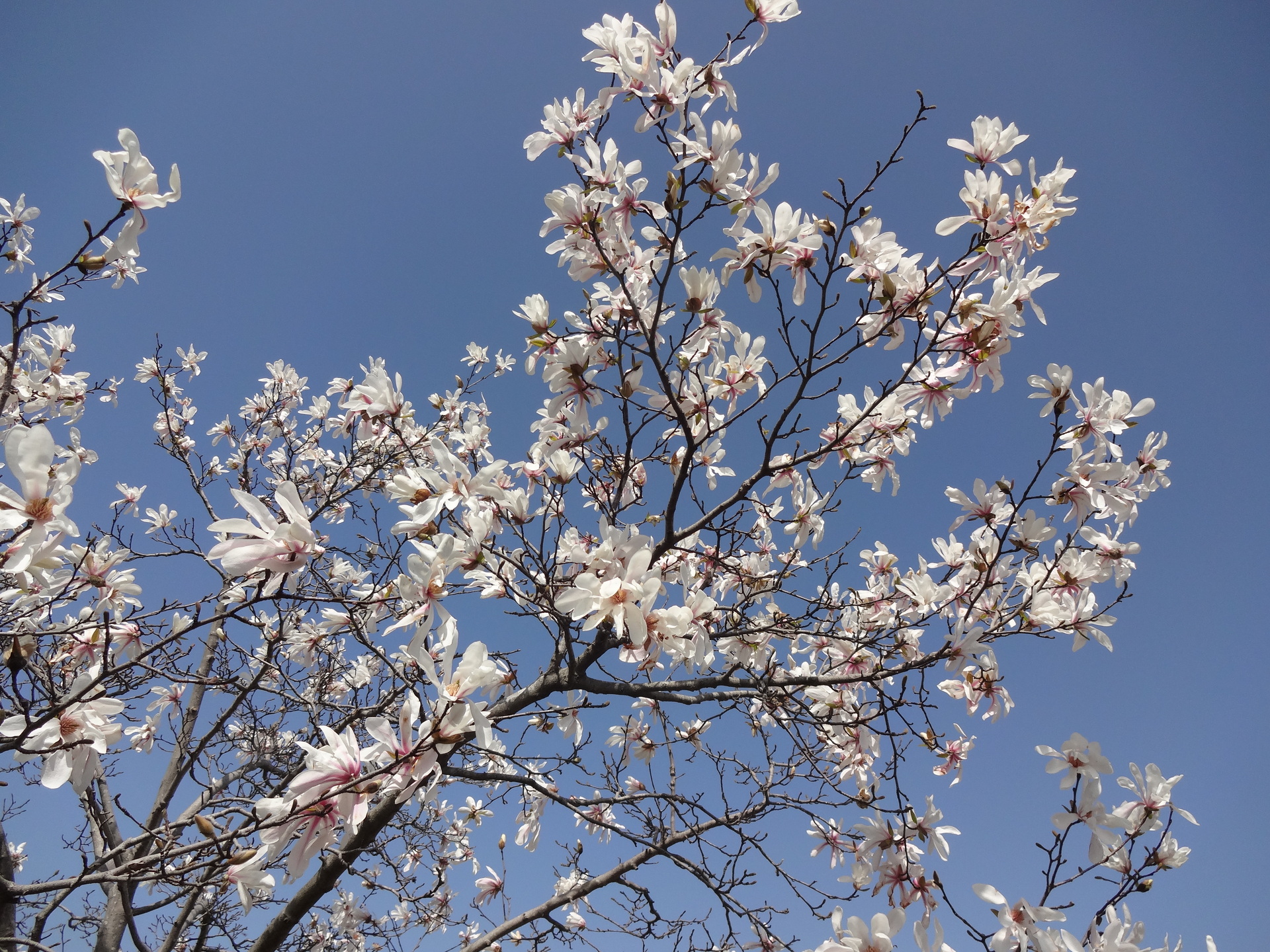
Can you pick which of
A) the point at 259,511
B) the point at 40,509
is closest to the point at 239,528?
the point at 259,511

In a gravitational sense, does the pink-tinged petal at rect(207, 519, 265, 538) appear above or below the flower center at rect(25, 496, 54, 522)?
below

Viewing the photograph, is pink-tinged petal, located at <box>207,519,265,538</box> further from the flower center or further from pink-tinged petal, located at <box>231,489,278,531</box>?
the flower center

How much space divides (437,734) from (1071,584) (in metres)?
2.65

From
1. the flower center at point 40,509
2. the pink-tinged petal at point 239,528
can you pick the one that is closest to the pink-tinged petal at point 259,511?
the pink-tinged petal at point 239,528

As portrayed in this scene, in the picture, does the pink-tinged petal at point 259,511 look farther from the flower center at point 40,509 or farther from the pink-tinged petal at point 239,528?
the flower center at point 40,509

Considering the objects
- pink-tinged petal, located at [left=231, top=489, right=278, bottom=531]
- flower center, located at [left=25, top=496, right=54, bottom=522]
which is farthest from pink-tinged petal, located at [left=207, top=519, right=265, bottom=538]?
flower center, located at [left=25, top=496, right=54, bottom=522]

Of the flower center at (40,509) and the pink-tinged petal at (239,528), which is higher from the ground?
the flower center at (40,509)

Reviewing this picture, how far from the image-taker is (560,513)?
8.63 ft

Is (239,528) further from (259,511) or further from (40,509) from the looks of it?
(40,509)


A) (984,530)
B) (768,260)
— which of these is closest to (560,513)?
(768,260)

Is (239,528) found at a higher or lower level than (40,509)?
lower

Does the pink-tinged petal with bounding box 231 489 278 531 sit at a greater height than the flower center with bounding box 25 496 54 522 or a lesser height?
lesser

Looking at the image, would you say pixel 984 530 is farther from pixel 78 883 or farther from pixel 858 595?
pixel 78 883

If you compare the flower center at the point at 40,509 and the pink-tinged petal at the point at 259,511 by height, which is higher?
the flower center at the point at 40,509
